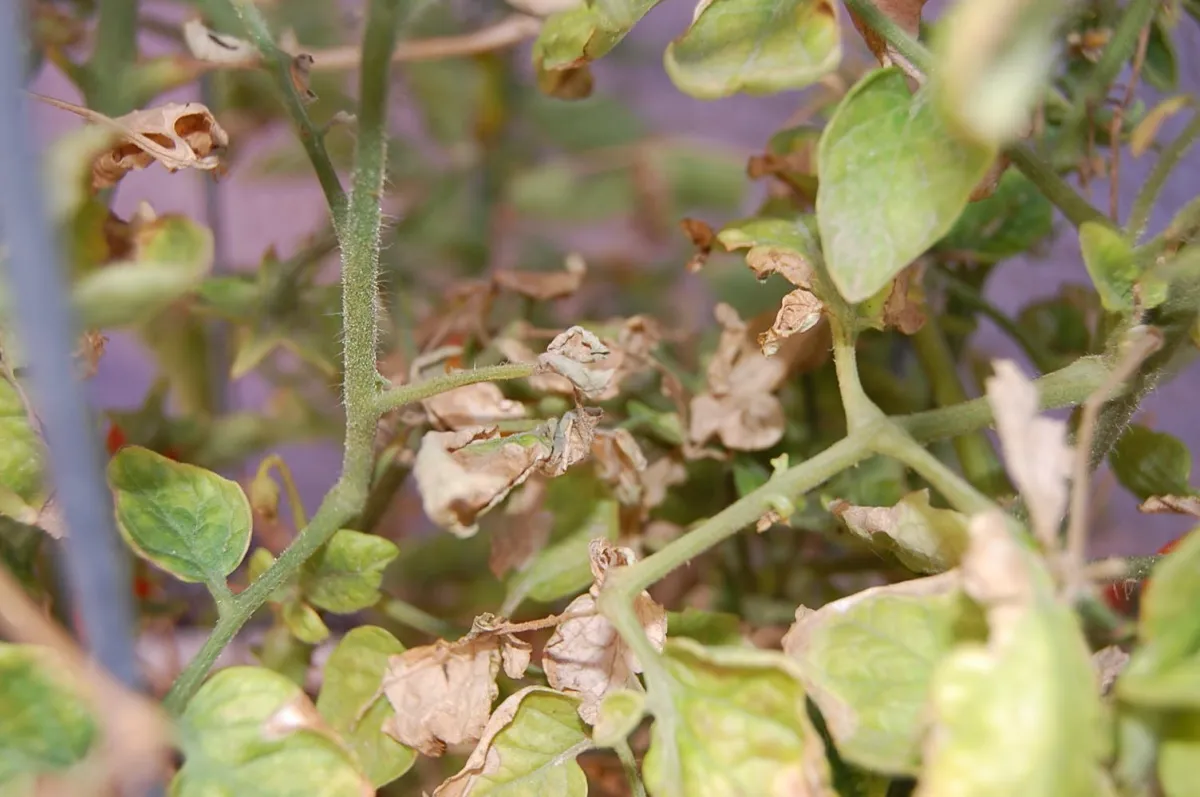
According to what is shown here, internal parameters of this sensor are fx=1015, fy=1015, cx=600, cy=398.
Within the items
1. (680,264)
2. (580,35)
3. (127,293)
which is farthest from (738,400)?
(680,264)

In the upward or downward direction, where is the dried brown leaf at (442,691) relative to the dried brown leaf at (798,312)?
downward

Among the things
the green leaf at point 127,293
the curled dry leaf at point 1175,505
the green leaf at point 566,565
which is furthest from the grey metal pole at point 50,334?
the curled dry leaf at point 1175,505

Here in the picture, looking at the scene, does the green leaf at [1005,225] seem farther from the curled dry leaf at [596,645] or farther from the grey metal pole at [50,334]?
the grey metal pole at [50,334]

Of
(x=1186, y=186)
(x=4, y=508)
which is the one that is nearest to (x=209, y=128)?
(x=4, y=508)

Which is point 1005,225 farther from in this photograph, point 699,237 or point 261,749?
point 261,749

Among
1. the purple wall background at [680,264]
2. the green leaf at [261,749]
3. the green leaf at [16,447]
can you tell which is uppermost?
the green leaf at [16,447]
